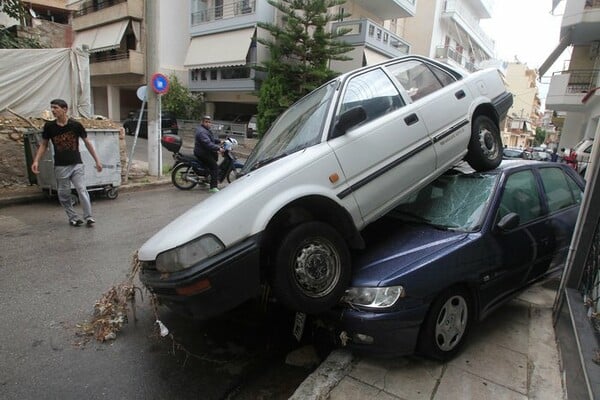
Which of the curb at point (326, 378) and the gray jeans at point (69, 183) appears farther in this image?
the gray jeans at point (69, 183)

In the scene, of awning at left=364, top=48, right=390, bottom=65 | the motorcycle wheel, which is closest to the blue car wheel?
the motorcycle wheel

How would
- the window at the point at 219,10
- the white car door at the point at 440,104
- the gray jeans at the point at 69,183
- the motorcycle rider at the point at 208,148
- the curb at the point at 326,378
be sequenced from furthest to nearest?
1. the window at the point at 219,10
2. the motorcycle rider at the point at 208,148
3. the gray jeans at the point at 69,183
4. the white car door at the point at 440,104
5. the curb at the point at 326,378

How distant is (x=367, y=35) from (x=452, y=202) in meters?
18.1

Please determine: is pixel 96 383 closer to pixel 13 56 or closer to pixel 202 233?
pixel 202 233

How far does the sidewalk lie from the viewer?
2.57m

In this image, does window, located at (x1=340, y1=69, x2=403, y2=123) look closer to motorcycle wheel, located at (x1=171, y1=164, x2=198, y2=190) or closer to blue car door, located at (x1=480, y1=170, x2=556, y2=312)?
blue car door, located at (x1=480, y1=170, x2=556, y2=312)

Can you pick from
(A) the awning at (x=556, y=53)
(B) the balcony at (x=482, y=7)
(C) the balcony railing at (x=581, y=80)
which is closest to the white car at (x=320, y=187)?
(C) the balcony railing at (x=581, y=80)

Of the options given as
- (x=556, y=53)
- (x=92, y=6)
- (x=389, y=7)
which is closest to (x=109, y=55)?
(x=92, y=6)

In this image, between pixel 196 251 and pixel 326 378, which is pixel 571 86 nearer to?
pixel 326 378

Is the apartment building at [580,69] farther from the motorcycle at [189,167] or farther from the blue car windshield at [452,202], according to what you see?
the blue car windshield at [452,202]

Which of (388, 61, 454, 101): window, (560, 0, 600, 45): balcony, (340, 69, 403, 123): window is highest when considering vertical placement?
(560, 0, 600, 45): balcony

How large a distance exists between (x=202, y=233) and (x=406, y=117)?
210cm

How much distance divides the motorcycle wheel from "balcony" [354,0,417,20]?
1721cm

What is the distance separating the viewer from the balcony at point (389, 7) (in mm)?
22078
